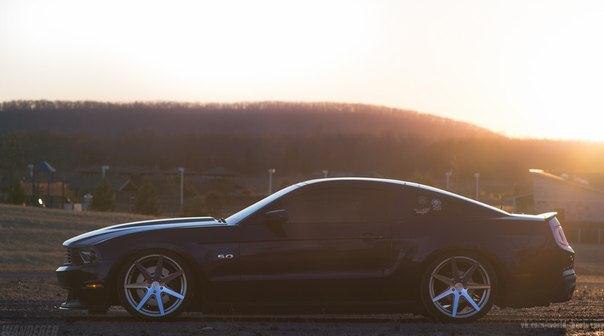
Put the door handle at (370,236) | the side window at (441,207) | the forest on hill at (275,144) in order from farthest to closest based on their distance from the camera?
the forest on hill at (275,144) < the side window at (441,207) < the door handle at (370,236)

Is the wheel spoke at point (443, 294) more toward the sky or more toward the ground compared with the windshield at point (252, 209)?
more toward the ground

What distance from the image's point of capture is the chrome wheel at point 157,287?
30.0 feet

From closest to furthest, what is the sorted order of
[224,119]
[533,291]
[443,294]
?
[443,294]
[533,291]
[224,119]

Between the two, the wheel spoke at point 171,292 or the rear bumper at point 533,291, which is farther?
the rear bumper at point 533,291

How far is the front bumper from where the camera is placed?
918cm

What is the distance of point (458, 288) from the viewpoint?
927cm

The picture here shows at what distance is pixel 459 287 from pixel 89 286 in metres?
3.46

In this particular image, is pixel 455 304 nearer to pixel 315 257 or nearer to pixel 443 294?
pixel 443 294

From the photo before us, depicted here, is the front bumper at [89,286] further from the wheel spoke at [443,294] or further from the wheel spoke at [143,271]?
the wheel spoke at [443,294]

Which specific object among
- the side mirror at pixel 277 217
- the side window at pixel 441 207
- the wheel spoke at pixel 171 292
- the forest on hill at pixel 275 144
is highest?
the side window at pixel 441 207

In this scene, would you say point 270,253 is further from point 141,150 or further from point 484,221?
point 141,150

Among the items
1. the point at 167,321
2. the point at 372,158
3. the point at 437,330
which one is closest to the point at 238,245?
the point at 167,321

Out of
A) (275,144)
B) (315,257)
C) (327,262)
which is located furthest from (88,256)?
(275,144)

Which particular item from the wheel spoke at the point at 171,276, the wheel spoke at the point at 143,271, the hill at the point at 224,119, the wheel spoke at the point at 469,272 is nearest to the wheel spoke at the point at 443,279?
the wheel spoke at the point at 469,272
